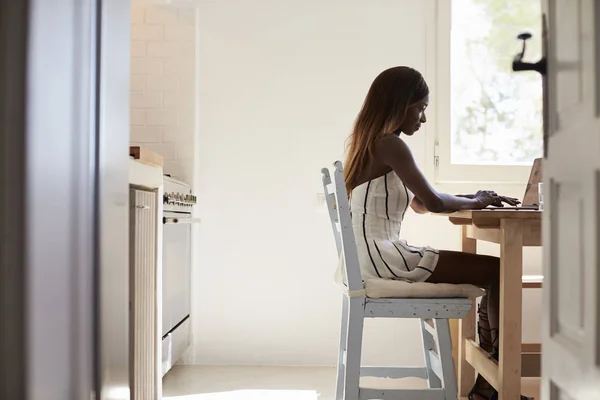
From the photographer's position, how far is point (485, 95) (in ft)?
11.0

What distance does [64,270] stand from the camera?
0.76m

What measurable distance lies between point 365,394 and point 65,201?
1438mm

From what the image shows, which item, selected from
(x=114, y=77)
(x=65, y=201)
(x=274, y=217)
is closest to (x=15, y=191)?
(x=65, y=201)

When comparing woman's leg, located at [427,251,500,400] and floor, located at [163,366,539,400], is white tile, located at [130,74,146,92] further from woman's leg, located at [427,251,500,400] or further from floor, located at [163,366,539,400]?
woman's leg, located at [427,251,500,400]

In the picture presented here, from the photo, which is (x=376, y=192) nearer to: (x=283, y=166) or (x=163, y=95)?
(x=283, y=166)

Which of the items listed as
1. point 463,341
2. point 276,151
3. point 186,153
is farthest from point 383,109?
point 186,153

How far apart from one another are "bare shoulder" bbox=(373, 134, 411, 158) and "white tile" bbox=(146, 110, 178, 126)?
1441 millimetres

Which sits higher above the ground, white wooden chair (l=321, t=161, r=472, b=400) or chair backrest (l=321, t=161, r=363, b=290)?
chair backrest (l=321, t=161, r=363, b=290)

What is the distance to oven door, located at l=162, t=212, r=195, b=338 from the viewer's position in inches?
105

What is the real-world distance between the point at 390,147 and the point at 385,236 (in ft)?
0.99

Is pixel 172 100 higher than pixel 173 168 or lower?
higher

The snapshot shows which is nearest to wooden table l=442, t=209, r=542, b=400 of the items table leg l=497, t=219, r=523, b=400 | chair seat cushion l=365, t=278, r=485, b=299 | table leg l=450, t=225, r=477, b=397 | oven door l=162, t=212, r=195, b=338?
table leg l=497, t=219, r=523, b=400

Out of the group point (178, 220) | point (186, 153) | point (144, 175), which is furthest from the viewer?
point (186, 153)

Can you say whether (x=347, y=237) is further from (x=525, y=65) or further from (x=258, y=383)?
(x=258, y=383)
